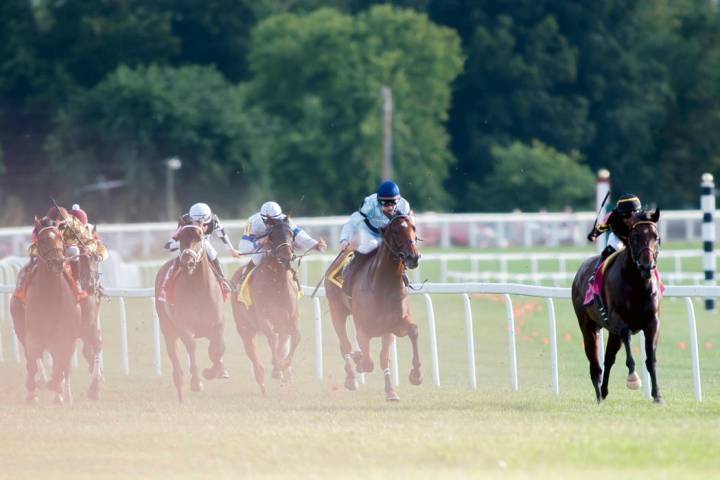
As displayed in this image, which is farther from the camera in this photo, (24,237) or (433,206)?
(433,206)

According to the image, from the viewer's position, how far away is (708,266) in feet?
75.0

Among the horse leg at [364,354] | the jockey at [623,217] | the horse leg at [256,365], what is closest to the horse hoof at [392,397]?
the horse leg at [364,354]

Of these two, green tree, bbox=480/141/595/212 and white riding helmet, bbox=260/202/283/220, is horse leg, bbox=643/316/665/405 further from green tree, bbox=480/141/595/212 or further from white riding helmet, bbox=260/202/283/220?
green tree, bbox=480/141/595/212

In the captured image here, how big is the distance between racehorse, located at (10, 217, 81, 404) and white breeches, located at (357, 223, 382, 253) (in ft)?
7.29

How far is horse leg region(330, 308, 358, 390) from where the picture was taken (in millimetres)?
14039

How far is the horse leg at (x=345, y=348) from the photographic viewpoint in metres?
14.0

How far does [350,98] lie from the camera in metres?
65.5

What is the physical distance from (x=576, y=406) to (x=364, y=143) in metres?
53.1

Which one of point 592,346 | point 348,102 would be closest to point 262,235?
point 592,346

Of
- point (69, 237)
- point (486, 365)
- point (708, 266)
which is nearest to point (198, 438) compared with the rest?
point (69, 237)

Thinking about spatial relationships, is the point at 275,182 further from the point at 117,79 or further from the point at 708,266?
the point at 708,266

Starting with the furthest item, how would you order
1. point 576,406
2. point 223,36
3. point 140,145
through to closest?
point 223,36 < point 140,145 < point 576,406

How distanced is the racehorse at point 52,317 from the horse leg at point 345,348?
211cm

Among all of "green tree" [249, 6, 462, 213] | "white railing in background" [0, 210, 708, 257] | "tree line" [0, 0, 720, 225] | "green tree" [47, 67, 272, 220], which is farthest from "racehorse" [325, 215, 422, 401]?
"green tree" [47, 67, 272, 220]
